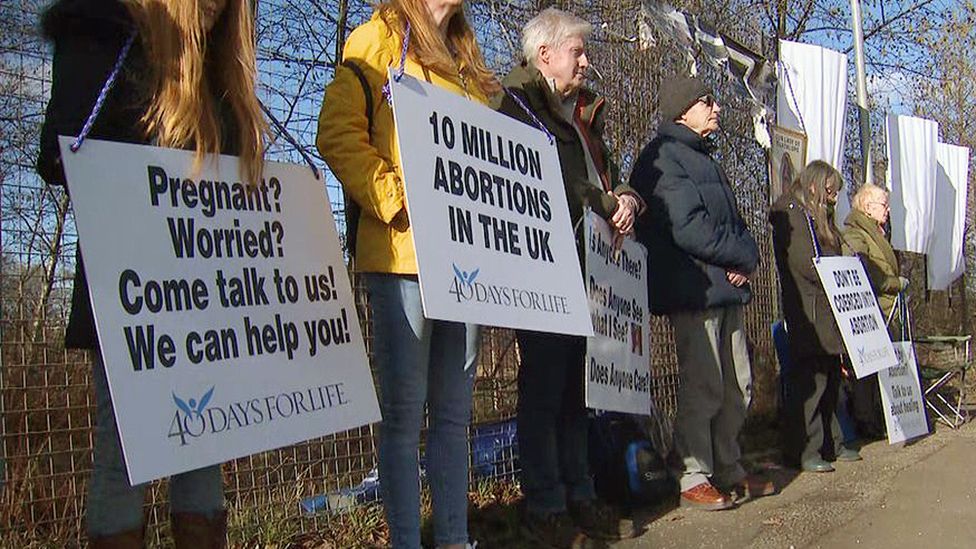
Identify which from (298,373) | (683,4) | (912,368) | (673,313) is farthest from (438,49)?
(683,4)

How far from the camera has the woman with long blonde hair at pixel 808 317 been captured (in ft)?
→ 20.0

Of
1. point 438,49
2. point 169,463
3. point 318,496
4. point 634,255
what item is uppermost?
point 438,49

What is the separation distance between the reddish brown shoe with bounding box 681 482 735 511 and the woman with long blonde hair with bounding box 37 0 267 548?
2.75 meters

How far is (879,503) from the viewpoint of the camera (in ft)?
17.0

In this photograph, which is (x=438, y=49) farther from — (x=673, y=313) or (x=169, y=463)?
(x=673, y=313)

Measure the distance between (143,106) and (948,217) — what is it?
9.95m

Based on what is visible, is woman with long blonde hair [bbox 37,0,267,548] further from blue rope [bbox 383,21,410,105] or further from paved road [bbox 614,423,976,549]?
paved road [bbox 614,423,976,549]

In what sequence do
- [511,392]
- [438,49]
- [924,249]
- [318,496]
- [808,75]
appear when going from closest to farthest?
[438,49] → [318,496] → [511,392] → [808,75] → [924,249]

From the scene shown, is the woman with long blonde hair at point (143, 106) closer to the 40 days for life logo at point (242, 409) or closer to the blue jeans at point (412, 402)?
the 40 days for life logo at point (242, 409)

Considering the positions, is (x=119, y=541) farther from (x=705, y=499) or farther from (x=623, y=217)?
(x=705, y=499)

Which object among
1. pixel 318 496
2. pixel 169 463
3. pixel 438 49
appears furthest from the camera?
pixel 318 496

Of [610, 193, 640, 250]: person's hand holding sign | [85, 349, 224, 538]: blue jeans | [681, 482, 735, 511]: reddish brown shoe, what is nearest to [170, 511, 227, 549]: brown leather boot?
[85, 349, 224, 538]: blue jeans

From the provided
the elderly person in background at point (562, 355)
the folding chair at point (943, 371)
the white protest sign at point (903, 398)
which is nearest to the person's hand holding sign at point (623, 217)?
the elderly person in background at point (562, 355)

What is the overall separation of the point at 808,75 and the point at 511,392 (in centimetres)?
432
